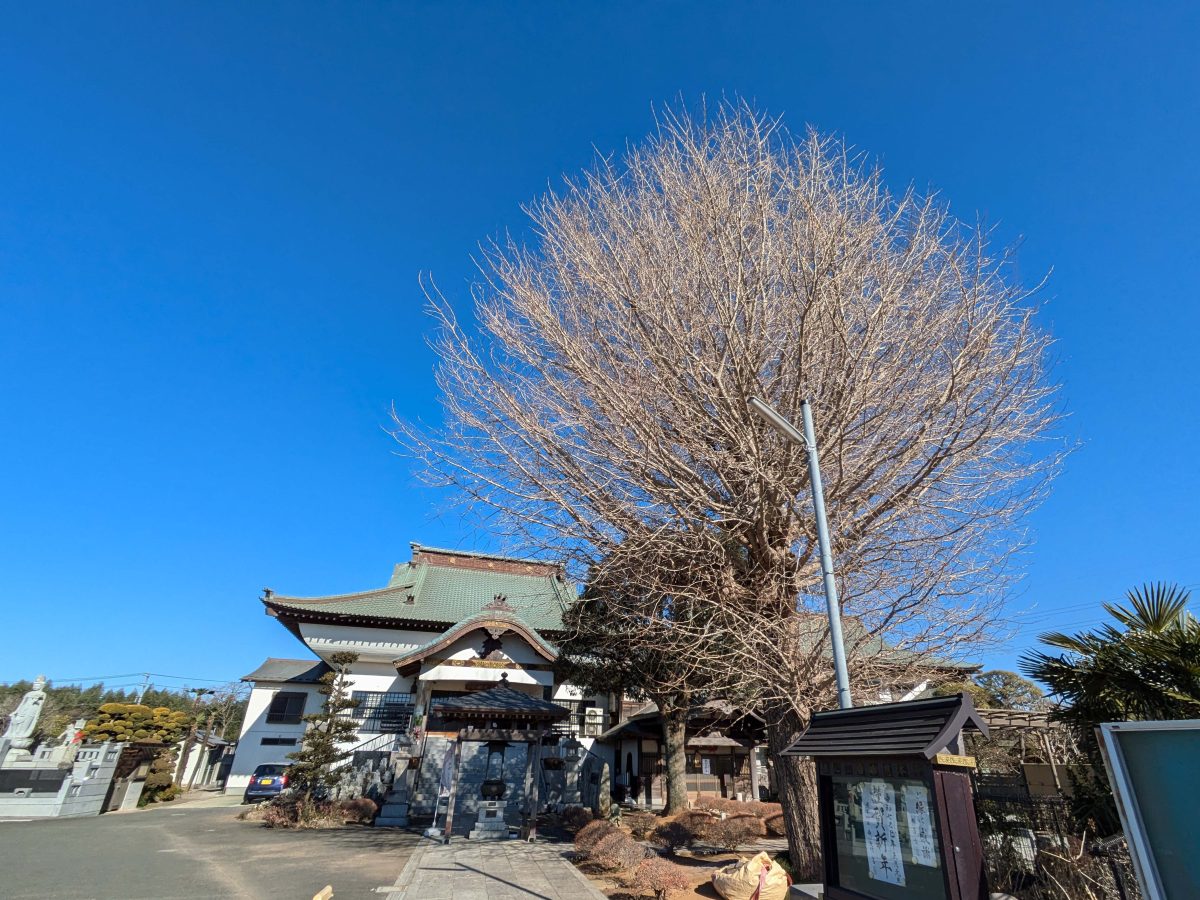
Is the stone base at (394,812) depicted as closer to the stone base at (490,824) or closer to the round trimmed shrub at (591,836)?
the stone base at (490,824)

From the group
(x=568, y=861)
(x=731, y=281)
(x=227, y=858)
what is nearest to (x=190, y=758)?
(x=227, y=858)

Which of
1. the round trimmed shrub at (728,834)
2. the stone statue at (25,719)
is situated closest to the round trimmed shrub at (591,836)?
the round trimmed shrub at (728,834)

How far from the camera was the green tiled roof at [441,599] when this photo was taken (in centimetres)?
2145

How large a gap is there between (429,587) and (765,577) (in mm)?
19846

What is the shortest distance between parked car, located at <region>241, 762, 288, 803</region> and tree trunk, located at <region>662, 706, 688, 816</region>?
1340 cm

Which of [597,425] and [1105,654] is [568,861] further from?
[1105,654]

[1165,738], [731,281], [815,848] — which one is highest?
[731,281]

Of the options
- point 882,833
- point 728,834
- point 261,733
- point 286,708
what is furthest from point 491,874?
point 261,733

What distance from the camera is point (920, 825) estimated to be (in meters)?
4.02

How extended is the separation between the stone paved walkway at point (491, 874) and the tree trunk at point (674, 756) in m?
3.78

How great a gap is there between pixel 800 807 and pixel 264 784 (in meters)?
20.0

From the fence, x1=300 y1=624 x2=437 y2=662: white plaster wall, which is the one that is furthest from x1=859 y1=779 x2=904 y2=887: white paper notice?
x1=300 y1=624 x2=437 y2=662: white plaster wall

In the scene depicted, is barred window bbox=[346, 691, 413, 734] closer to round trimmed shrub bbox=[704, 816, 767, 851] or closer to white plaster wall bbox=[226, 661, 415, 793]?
white plaster wall bbox=[226, 661, 415, 793]

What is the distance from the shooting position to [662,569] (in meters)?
9.02
